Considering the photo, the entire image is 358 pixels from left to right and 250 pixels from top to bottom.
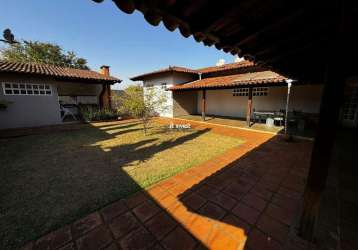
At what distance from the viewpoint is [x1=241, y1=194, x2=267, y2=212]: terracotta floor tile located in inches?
91.7

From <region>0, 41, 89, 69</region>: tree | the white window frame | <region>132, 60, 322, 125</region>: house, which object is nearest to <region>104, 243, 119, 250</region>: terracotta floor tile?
A: <region>132, 60, 322, 125</region>: house

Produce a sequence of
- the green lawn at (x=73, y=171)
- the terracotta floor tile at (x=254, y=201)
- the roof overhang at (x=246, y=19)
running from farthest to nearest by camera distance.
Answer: the terracotta floor tile at (x=254, y=201)
the green lawn at (x=73, y=171)
the roof overhang at (x=246, y=19)

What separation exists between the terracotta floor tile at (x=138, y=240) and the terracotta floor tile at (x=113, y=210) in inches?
18.3

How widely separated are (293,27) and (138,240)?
3.06 metres

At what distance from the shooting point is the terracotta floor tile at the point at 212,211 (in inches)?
84.6

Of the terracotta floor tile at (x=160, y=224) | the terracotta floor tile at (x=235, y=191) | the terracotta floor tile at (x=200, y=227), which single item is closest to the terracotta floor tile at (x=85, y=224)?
the terracotta floor tile at (x=160, y=224)

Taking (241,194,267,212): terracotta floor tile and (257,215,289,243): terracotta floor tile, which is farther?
(241,194,267,212): terracotta floor tile

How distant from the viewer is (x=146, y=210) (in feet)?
7.42

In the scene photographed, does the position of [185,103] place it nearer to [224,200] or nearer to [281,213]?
[224,200]

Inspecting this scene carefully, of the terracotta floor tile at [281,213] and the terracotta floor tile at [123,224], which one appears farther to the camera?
the terracotta floor tile at [281,213]

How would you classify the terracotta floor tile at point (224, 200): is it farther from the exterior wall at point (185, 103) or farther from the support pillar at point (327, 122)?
the exterior wall at point (185, 103)

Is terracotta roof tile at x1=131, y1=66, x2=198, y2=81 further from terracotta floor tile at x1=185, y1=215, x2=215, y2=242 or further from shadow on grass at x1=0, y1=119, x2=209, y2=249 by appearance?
terracotta floor tile at x1=185, y1=215, x2=215, y2=242

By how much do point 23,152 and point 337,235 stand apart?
7.55m

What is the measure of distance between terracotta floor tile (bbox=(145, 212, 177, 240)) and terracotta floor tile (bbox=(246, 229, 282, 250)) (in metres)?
0.91
